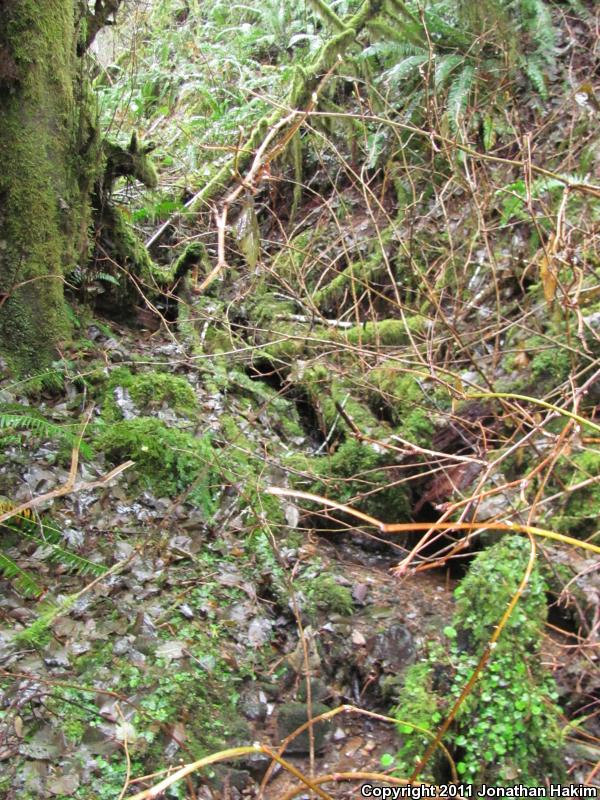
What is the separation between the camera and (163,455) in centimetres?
389

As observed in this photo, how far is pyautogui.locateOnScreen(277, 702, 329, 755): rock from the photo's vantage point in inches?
118

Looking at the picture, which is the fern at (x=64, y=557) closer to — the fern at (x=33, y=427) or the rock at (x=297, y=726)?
the fern at (x=33, y=427)

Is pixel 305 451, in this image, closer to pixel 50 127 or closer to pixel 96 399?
pixel 96 399

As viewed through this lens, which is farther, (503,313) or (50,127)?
(503,313)

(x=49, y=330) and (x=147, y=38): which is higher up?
(x=147, y=38)

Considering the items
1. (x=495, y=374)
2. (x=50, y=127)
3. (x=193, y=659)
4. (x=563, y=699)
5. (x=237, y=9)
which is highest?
(x=237, y=9)

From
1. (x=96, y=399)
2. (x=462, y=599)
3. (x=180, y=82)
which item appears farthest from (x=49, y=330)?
(x=180, y=82)

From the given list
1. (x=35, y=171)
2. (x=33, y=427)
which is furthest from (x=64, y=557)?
(x=35, y=171)

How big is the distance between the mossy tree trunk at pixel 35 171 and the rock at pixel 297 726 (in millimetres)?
2474

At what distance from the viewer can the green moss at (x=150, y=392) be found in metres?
4.29

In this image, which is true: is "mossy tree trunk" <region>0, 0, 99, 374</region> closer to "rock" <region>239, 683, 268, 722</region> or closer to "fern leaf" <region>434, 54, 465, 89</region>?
"rock" <region>239, 683, 268, 722</region>

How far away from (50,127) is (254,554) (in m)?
Result: 2.91

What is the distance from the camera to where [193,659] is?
307 cm

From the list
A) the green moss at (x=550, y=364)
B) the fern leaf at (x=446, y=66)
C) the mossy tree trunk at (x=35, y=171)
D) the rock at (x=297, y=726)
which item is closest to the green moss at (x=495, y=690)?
the rock at (x=297, y=726)
